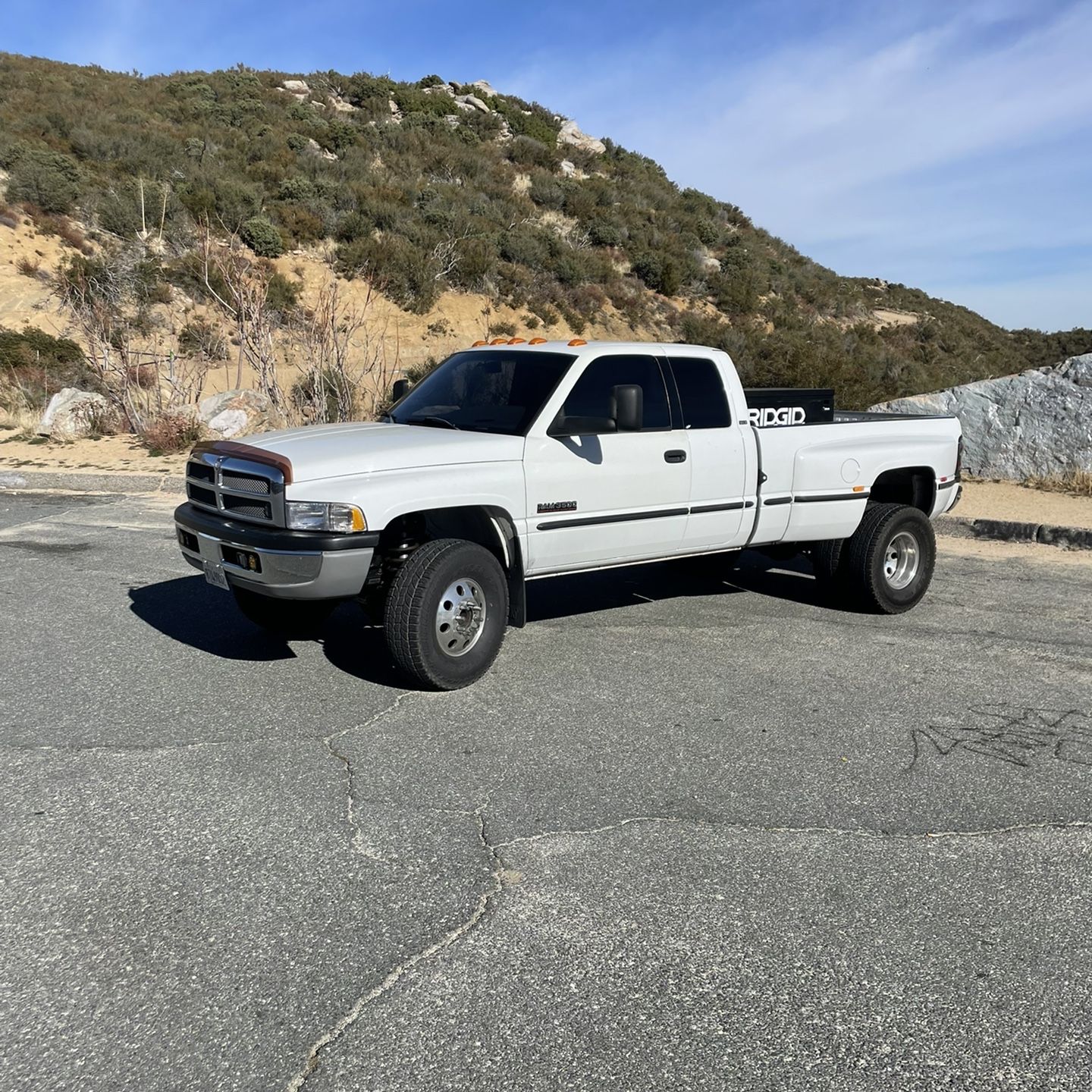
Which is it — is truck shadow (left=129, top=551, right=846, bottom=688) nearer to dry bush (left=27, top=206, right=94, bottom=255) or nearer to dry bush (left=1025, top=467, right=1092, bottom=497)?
dry bush (left=1025, top=467, right=1092, bottom=497)

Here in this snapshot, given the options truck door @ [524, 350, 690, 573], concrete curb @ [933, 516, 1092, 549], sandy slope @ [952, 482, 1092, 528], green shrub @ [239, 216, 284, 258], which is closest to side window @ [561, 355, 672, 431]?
truck door @ [524, 350, 690, 573]

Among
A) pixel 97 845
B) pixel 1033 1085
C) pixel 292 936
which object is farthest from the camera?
pixel 97 845

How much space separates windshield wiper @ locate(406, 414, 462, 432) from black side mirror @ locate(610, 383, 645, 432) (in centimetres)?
98

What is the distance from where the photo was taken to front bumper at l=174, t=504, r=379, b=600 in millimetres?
4742

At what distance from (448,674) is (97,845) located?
199cm

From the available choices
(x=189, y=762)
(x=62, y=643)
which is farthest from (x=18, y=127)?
(x=189, y=762)

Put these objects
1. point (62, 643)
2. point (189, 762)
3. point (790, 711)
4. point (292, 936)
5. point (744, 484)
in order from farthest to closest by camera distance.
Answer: point (744, 484), point (62, 643), point (790, 711), point (189, 762), point (292, 936)

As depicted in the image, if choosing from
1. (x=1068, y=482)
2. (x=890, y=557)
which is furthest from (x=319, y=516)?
(x=1068, y=482)

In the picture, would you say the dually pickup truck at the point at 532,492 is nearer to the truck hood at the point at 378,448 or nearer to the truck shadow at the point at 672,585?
the truck hood at the point at 378,448

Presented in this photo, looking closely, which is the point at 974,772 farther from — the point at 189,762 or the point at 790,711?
the point at 189,762

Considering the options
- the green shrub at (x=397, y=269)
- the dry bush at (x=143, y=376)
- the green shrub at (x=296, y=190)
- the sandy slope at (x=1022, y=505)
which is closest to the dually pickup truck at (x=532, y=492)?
the sandy slope at (x=1022, y=505)

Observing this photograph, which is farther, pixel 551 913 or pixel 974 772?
pixel 974 772

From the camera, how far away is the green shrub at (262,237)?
1120 inches

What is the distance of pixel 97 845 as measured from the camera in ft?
11.7
